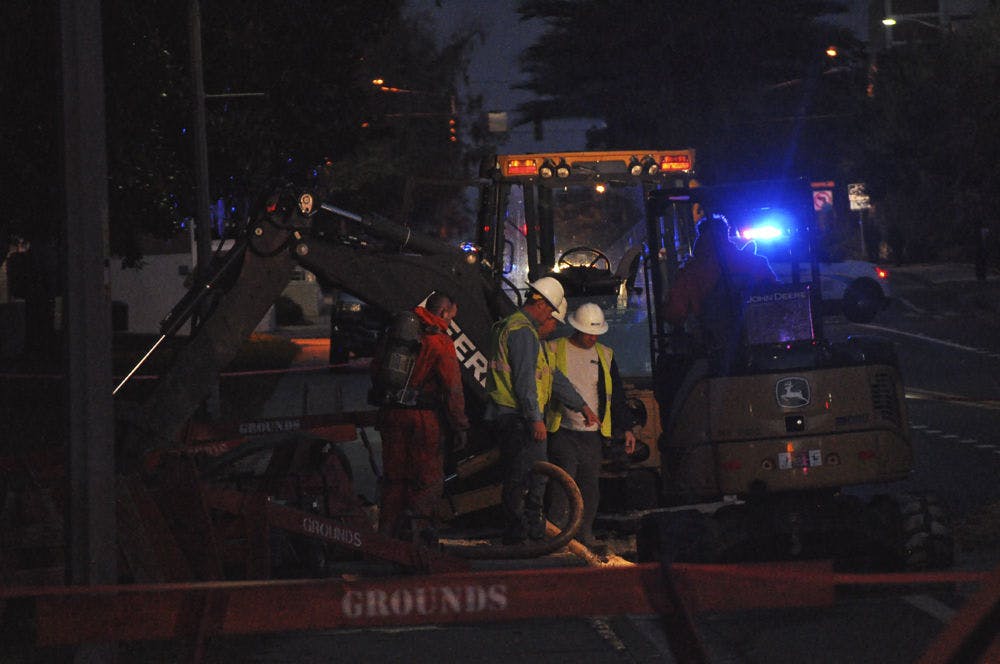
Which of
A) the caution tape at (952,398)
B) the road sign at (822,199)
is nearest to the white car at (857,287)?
the caution tape at (952,398)

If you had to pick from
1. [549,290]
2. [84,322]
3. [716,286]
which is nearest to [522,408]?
[549,290]

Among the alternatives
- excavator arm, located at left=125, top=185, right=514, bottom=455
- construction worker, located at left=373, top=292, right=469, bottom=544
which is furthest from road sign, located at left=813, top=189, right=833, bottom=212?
construction worker, located at left=373, top=292, right=469, bottom=544

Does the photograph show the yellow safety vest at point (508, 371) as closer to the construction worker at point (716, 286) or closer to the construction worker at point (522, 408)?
the construction worker at point (522, 408)

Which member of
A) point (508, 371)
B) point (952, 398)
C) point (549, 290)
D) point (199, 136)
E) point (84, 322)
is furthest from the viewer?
point (199, 136)

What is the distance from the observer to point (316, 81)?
33.3 metres

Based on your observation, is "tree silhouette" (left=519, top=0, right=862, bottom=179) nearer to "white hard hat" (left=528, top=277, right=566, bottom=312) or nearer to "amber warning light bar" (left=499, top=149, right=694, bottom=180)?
"amber warning light bar" (left=499, top=149, right=694, bottom=180)

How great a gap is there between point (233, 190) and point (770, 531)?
25030 millimetres

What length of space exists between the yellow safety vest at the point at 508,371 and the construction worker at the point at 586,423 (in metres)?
0.13

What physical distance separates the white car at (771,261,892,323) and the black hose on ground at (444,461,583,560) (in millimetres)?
29801

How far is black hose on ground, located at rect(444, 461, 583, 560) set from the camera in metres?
10.4

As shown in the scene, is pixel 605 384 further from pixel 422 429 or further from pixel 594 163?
pixel 594 163

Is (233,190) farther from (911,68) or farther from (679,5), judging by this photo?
(911,68)

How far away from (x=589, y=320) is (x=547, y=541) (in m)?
1.48

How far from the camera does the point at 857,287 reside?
42594 millimetres
